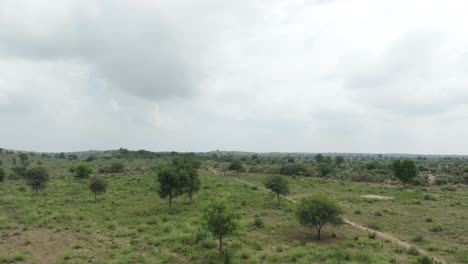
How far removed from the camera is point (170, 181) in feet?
110

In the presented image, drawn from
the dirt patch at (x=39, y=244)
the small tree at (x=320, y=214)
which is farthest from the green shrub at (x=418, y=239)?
the dirt patch at (x=39, y=244)

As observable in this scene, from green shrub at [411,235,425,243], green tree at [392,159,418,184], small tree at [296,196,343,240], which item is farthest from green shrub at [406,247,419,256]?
green tree at [392,159,418,184]

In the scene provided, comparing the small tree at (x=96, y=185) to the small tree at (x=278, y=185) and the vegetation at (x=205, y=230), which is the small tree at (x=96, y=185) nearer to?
the vegetation at (x=205, y=230)

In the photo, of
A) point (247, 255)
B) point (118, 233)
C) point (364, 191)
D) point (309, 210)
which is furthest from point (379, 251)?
point (364, 191)

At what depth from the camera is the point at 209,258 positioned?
1884cm

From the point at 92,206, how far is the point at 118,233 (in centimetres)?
1158

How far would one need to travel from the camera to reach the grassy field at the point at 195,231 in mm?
19406

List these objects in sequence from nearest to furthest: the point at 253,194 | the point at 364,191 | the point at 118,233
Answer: the point at 118,233
the point at 253,194
the point at 364,191

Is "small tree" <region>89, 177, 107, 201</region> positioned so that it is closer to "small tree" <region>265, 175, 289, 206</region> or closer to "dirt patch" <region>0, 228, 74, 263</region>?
"dirt patch" <region>0, 228, 74, 263</region>

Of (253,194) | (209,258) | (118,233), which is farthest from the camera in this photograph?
(253,194)

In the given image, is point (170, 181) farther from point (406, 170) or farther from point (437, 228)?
point (406, 170)

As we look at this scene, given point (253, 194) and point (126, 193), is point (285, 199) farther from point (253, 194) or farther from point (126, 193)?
point (126, 193)

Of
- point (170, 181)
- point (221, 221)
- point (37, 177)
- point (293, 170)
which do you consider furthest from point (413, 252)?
point (293, 170)

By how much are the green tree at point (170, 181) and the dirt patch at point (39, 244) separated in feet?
36.9
